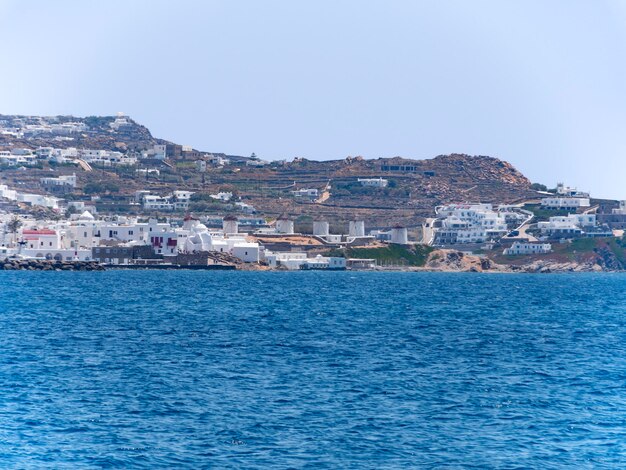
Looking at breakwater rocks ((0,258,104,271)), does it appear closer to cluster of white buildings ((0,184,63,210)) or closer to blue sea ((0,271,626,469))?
cluster of white buildings ((0,184,63,210))

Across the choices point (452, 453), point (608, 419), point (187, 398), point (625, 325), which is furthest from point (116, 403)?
point (625, 325)

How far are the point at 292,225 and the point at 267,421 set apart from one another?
147 meters

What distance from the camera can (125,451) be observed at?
2980 cm

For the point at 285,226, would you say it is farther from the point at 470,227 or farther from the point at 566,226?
the point at 566,226

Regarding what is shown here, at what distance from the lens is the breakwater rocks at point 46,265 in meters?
142

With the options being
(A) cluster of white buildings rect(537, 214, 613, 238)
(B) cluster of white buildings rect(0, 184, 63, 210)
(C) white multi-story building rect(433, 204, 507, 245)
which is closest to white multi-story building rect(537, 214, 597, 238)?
(A) cluster of white buildings rect(537, 214, 613, 238)

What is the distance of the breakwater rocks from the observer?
14175cm

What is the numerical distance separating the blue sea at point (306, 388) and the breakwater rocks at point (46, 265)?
67089 millimetres

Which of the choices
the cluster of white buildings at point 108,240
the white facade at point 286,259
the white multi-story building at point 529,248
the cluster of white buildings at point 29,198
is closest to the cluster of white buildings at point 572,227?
the white multi-story building at point 529,248

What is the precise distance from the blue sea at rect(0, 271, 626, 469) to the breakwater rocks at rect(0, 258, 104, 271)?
2641 inches

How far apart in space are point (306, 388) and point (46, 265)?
356ft

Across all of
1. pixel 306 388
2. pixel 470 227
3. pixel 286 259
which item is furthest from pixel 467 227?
pixel 306 388

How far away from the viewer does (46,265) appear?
143 m

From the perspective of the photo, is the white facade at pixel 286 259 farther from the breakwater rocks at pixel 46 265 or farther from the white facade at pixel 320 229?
the breakwater rocks at pixel 46 265
